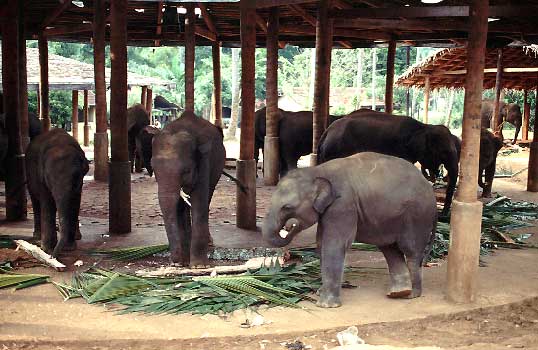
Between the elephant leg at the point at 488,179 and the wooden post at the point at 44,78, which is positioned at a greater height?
the wooden post at the point at 44,78

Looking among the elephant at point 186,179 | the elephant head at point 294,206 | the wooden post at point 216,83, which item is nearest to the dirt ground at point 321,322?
the elephant head at point 294,206

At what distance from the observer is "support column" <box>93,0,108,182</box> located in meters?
13.8

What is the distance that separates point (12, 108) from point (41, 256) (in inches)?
136

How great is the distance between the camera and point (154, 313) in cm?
636

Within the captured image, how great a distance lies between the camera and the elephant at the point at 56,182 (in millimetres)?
8055

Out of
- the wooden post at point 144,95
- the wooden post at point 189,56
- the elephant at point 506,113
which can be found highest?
the wooden post at point 189,56

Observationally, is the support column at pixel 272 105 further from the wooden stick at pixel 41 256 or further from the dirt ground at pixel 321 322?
the wooden stick at pixel 41 256

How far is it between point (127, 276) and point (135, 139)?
1031 centimetres

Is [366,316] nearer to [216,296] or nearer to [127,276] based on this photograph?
[216,296]

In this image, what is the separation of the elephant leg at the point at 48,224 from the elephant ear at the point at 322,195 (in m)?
3.62

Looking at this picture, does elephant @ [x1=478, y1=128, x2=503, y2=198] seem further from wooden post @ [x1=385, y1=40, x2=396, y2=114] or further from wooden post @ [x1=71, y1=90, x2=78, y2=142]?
wooden post @ [x1=71, y1=90, x2=78, y2=142]

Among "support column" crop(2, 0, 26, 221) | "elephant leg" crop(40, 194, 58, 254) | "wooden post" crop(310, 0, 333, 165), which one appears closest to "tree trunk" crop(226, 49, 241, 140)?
"wooden post" crop(310, 0, 333, 165)

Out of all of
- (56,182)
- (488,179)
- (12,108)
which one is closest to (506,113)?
(488,179)

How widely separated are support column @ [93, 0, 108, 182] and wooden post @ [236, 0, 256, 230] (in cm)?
415
